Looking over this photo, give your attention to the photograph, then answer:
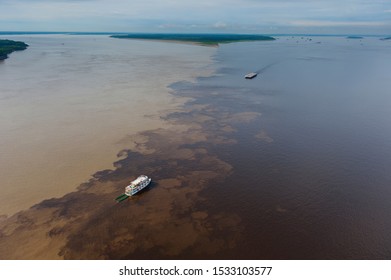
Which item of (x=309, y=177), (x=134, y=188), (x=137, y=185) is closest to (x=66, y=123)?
(x=137, y=185)

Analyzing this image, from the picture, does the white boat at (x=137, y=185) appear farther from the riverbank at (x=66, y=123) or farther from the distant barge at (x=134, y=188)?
the riverbank at (x=66, y=123)

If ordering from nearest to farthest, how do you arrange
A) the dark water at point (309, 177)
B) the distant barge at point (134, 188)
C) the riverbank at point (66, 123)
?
the dark water at point (309, 177) → the distant barge at point (134, 188) → the riverbank at point (66, 123)

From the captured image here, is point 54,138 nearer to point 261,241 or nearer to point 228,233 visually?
point 228,233

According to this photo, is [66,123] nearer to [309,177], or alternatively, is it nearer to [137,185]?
[137,185]

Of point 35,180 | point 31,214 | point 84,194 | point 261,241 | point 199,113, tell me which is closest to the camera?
point 261,241

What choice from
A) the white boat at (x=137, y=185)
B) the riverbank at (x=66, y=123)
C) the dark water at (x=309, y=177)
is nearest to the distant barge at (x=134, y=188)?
the white boat at (x=137, y=185)

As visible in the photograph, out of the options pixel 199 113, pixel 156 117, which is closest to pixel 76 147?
pixel 156 117
